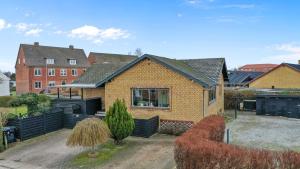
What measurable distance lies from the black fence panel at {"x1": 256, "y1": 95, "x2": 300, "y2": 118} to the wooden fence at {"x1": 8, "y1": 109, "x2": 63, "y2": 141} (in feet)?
60.8

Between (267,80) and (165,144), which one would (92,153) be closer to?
(165,144)

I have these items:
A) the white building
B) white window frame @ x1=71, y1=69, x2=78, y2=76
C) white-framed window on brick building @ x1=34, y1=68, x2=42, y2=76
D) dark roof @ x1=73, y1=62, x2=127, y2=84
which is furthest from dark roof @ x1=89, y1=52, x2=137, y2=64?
dark roof @ x1=73, y1=62, x2=127, y2=84

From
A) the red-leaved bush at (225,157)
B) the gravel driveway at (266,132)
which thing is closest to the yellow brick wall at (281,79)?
the gravel driveway at (266,132)

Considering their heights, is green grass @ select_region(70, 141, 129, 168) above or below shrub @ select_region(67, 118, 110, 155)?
below

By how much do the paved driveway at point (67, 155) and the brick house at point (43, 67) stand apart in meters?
44.7

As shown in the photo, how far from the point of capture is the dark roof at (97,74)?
88.9ft

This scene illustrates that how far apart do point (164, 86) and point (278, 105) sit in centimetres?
1331

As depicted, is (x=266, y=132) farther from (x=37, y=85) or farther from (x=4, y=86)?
(x=37, y=85)

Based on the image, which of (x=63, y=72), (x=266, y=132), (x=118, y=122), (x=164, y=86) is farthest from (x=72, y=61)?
(x=266, y=132)

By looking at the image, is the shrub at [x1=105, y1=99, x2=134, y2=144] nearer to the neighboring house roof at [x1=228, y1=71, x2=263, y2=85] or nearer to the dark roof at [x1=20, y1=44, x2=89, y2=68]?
the neighboring house roof at [x1=228, y1=71, x2=263, y2=85]

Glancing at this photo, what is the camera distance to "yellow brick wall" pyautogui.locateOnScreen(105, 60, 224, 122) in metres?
17.9

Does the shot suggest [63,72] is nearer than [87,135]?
No

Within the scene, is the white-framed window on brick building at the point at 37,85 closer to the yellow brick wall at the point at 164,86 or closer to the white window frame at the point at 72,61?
the white window frame at the point at 72,61

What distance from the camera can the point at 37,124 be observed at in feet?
58.9
